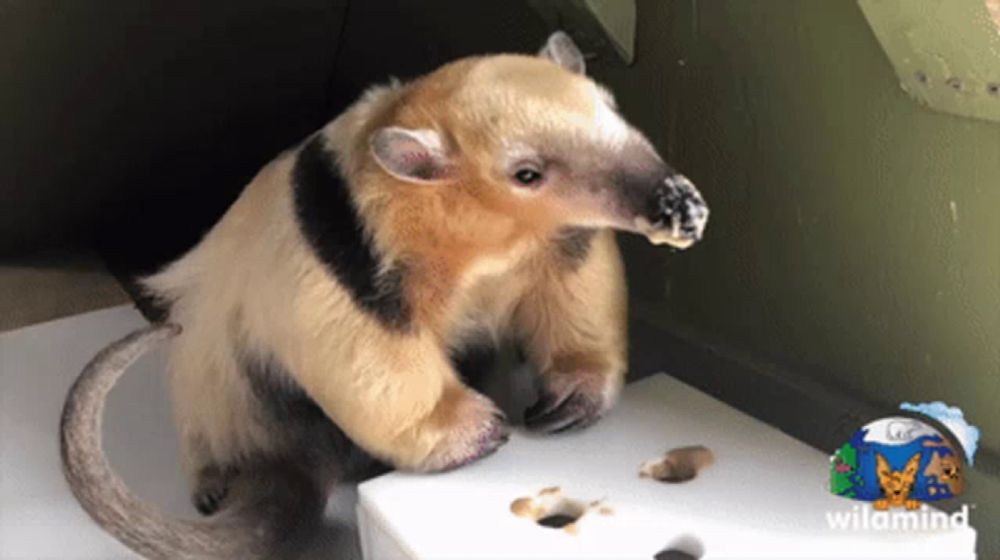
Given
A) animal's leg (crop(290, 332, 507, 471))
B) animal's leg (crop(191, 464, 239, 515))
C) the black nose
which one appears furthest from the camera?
animal's leg (crop(191, 464, 239, 515))

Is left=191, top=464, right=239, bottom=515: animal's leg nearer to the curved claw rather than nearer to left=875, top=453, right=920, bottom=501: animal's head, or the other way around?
the curved claw

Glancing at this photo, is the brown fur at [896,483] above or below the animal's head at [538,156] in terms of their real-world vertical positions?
below

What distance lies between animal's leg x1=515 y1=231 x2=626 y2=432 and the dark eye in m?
0.16

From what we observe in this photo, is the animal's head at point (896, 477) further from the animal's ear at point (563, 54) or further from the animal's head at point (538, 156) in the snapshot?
the animal's ear at point (563, 54)

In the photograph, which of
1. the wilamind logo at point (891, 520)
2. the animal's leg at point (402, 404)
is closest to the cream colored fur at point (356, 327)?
the animal's leg at point (402, 404)

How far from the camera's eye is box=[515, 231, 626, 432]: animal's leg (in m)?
1.14

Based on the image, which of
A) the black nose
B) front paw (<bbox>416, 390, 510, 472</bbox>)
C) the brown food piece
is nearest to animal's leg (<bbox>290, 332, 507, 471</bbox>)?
front paw (<bbox>416, 390, 510, 472</bbox>)

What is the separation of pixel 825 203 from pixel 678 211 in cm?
31

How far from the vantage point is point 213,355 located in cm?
119

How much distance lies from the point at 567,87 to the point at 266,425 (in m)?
0.46

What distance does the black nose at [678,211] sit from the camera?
93 centimetres

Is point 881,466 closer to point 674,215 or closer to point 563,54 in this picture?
point 674,215

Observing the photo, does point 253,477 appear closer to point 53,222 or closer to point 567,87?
point 567,87

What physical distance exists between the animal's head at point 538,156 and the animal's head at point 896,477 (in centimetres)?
24
